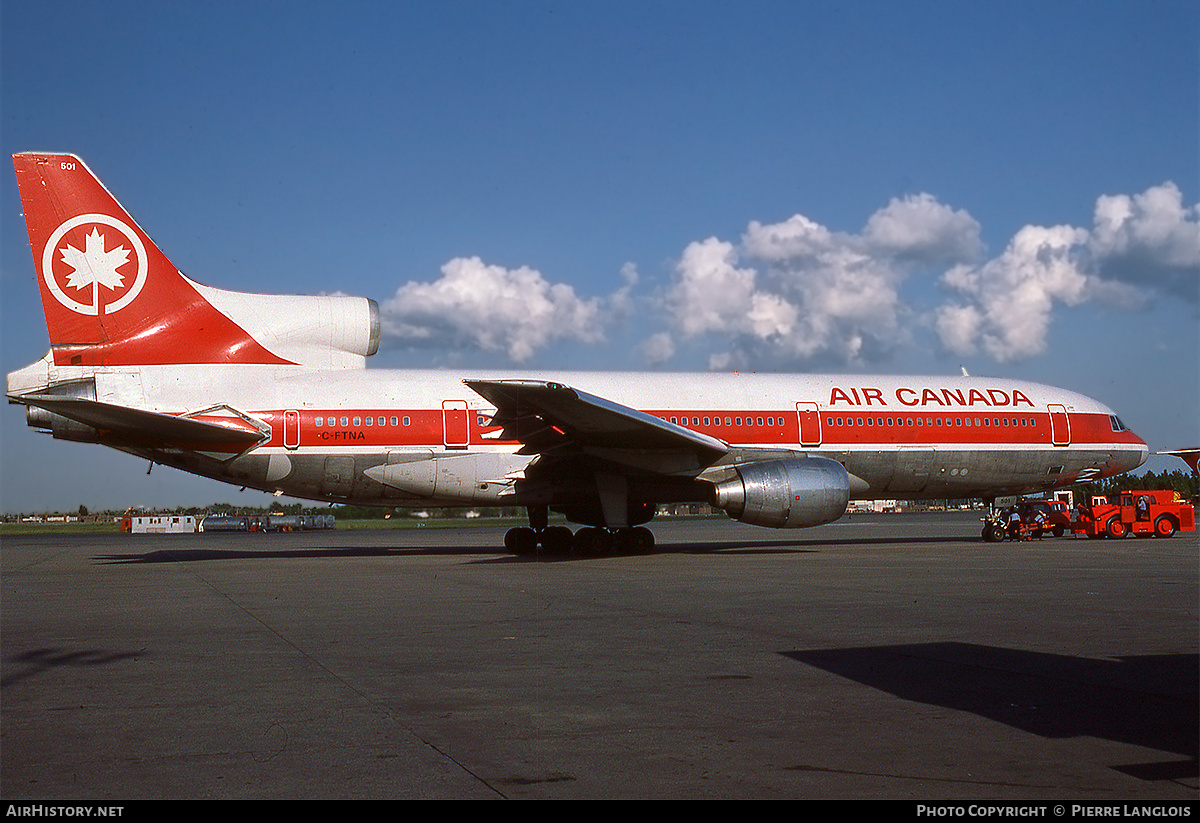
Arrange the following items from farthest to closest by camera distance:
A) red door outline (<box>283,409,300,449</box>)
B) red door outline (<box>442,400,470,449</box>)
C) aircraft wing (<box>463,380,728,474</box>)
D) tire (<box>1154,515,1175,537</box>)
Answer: tire (<box>1154,515,1175,537</box>) < red door outline (<box>442,400,470,449</box>) < red door outline (<box>283,409,300,449</box>) < aircraft wing (<box>463,380,728,474</box>)

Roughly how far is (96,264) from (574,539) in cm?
1112

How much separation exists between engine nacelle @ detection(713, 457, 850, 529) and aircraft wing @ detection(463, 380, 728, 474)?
106 centimetres

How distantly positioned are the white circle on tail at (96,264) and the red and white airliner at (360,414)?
28 millimetres

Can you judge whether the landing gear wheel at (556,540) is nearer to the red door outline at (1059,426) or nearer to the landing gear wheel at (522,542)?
the landing gear wheel at (522,542)

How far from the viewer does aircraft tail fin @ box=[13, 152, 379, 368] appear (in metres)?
18.8

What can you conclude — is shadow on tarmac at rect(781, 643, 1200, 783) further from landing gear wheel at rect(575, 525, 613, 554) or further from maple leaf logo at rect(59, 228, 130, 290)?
maple leaf logo at rect(59, 228, 130, 290)

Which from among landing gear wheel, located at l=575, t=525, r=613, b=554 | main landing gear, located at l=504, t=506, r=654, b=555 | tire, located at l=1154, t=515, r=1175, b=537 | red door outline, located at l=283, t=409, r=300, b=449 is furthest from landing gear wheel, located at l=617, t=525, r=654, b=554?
tire, located at l=1154, t=515, r=1175, b=537

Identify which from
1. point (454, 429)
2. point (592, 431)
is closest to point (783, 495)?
point (592, 431)

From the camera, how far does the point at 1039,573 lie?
1424 cm

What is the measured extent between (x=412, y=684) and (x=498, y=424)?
41.8 ft

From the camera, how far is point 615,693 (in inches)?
237

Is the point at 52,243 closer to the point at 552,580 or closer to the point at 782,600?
the point at 552,580

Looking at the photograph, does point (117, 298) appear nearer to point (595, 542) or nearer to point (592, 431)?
point (592, 431)
